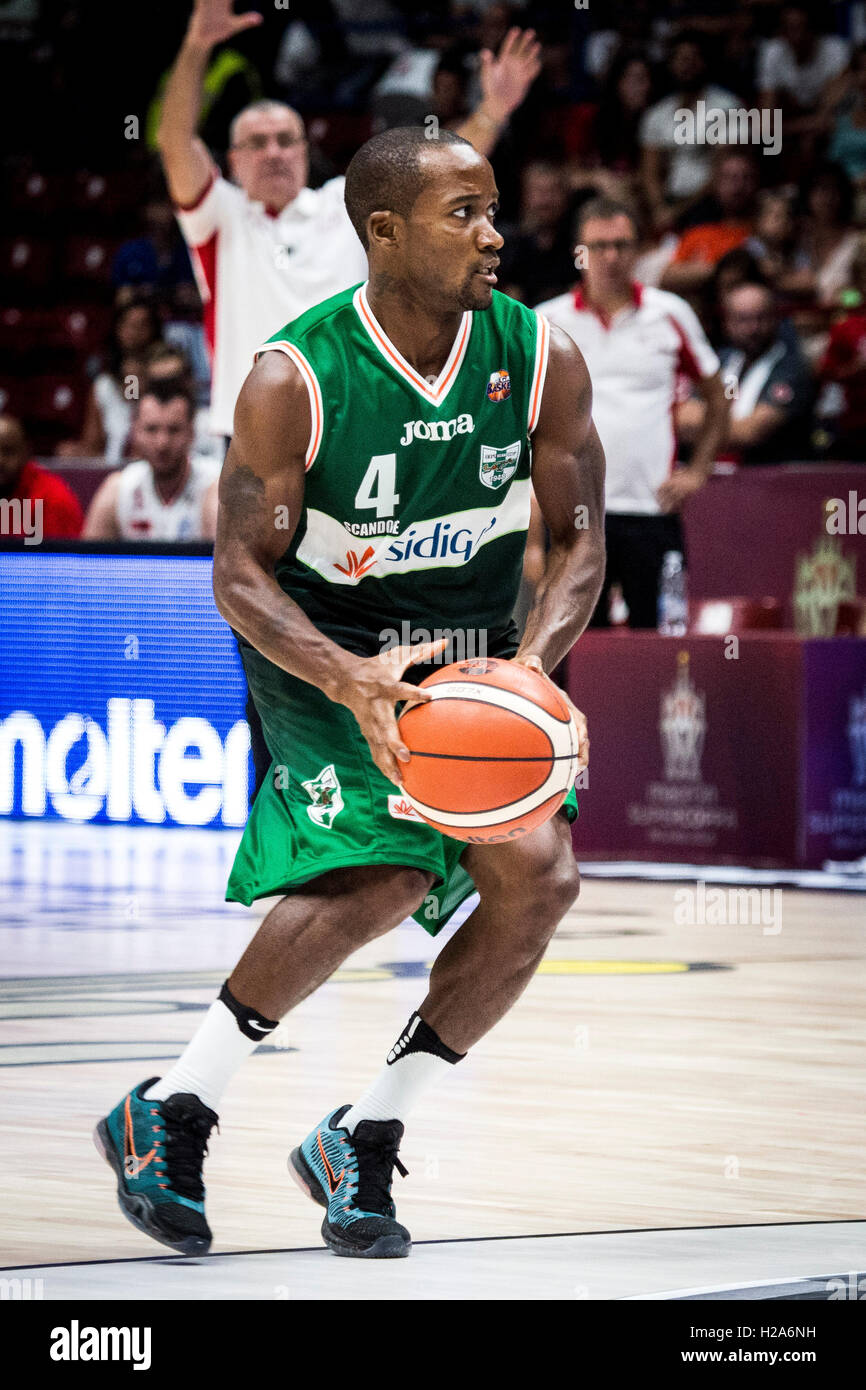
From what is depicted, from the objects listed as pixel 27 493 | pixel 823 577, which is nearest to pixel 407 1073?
pixel 823 577

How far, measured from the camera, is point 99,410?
14.5 meters

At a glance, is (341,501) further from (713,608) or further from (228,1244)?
(713,608)

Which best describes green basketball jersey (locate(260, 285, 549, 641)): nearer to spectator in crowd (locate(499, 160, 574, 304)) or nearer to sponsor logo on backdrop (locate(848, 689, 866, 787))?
sponsor logo on backdrop (locate(848, 689, 866, 787))

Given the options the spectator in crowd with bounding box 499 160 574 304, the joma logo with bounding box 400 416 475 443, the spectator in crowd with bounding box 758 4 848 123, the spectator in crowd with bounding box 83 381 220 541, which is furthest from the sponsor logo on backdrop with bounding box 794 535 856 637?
the joma logo with bounding box 400 416 475 443

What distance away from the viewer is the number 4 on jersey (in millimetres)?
4184

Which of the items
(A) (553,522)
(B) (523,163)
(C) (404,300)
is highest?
(B) (523,163)

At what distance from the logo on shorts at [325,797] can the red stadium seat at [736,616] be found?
5904 millimetres

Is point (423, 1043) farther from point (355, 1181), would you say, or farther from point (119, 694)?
point (119, 694)

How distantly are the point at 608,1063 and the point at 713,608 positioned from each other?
14.5 feet

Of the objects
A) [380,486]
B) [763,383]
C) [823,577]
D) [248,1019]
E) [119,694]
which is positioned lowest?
[248,1019]

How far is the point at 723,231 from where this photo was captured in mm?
13508

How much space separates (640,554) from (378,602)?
20.5ft

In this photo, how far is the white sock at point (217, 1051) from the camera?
4070 millimetres
